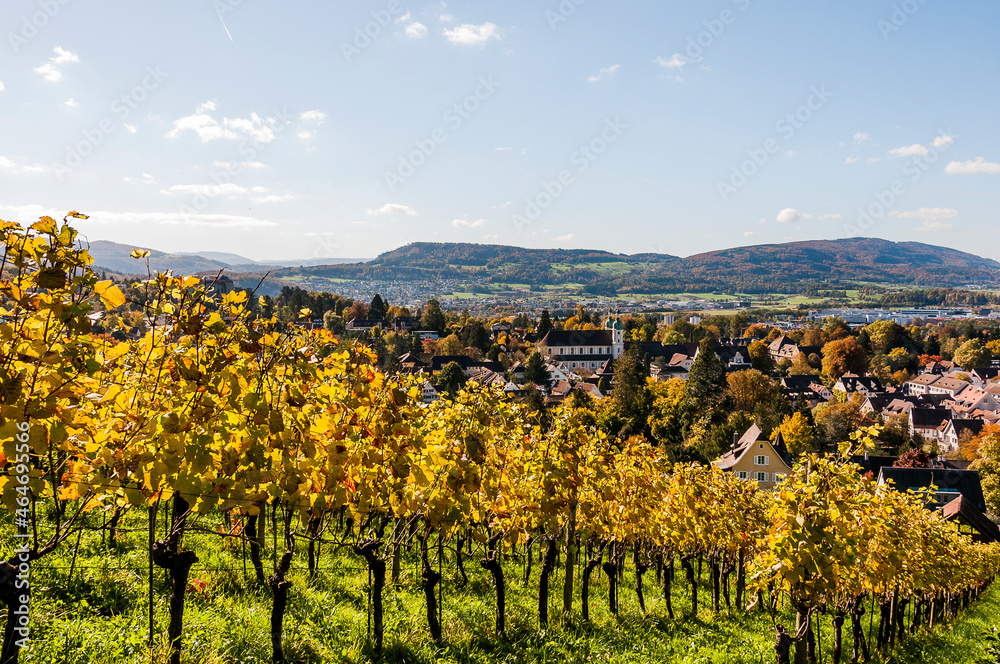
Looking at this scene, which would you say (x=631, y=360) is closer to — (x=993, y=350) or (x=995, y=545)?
(x=995, y=545)

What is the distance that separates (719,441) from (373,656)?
42.8 metres

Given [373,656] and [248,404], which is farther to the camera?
[373,656]

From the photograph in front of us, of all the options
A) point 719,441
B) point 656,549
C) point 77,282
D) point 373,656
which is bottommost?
point 719,441

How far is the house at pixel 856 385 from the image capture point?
8381 centimetres

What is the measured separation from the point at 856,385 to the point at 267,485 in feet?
323

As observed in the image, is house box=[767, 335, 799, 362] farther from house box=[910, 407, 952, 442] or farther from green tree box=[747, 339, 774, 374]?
house box=[910, 407, 952, 442]

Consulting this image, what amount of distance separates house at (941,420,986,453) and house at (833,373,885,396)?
19.3m

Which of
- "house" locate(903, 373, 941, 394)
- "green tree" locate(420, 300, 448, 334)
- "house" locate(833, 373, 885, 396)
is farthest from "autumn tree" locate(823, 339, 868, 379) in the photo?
"green tree" locate(420, 300, 448, 334)

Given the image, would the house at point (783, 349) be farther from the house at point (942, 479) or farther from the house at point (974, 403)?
the house at point (942, 479)

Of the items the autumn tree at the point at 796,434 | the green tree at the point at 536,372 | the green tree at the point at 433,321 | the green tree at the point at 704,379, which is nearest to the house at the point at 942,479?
the autumn tree at the point at 796,434

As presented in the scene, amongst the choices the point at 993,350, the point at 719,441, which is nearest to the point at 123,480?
the point at 719,441

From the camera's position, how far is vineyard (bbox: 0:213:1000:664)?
129 inches

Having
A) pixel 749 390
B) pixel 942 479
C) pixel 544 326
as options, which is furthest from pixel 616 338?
pixel 942 479

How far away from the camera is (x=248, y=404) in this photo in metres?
4.14
